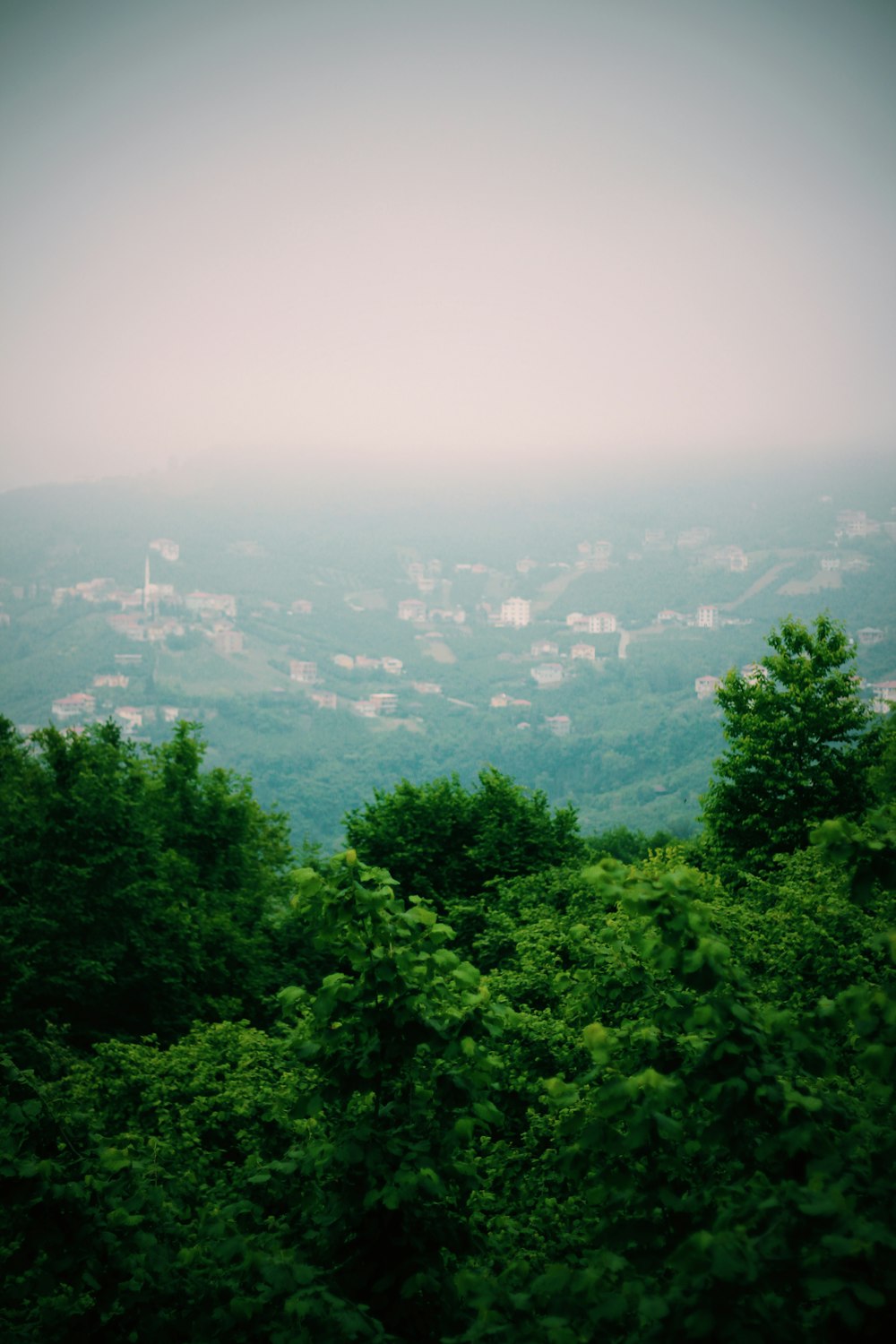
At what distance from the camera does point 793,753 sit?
24875 mm

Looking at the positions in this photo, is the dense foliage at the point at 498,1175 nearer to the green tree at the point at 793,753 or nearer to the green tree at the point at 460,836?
the green tree at the point at 793,753

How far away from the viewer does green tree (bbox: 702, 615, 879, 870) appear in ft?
78.8

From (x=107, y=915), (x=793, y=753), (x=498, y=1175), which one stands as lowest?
(x=498, y=1175)

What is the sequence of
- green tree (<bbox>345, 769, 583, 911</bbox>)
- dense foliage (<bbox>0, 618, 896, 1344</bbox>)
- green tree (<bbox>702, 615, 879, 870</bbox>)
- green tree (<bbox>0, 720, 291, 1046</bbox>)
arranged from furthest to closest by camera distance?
green tree (<bbox>345, 769, 583, 911</bbox>) → green tree (<bbox>702, 615, 879, 870</bbox>) → green tree (<bbox>0, 720, 291, 1046</bbox>) → dense foliage (<bbox>0, 618, 896, 1344</bbox>)

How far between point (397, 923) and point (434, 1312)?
2.47m

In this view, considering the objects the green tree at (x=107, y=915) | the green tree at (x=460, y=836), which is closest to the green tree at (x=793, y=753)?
the green tree at (x=460, y=836)

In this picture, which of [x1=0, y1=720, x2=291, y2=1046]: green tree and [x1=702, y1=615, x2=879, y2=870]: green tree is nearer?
[x1=0, y1=720, x2=291, y2=1046]: green tree

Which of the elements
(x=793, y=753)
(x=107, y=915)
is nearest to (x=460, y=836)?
(x=793, y=753)

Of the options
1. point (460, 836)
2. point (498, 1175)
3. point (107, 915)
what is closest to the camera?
point (498, 1175)

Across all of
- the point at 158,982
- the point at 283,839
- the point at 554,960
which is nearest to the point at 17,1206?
the point at 554,960

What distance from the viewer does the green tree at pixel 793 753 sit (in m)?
24.0

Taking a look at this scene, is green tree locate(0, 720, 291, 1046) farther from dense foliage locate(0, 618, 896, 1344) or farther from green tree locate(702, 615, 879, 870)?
green tree locate(702, 615, 879, 870)

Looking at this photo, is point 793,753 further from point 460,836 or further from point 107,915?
point 107,915

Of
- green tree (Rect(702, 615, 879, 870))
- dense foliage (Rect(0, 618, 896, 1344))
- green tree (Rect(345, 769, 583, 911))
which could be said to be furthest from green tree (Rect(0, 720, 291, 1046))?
green tree (Rect(702, 615, 879, 870))
